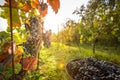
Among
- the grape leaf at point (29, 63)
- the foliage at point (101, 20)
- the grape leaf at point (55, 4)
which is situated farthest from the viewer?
the foliage at point (101, 20)

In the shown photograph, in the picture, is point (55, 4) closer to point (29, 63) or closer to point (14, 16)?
point (14, 16)

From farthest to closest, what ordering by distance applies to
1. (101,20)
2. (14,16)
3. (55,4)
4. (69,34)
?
(69,34) → (101,20) → (14,16) → (55,4)

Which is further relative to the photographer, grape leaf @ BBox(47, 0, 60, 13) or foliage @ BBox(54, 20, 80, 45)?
foliage @ BBox(54, 20, 80, 45)

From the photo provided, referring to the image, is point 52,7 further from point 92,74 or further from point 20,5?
point 92,74

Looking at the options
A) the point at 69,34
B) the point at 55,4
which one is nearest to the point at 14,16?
the point at 55,4

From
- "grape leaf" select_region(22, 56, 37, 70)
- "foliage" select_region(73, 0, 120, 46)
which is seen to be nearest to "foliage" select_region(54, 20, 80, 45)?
"foliage" select_region(73, 0, 120, 46)

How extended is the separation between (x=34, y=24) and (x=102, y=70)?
161 cm

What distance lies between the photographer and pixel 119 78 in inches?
126

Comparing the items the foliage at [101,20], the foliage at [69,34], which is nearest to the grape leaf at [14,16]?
the foliage at [101,20]

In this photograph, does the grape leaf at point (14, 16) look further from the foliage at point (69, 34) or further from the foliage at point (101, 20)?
the foliage at point (69, 34)

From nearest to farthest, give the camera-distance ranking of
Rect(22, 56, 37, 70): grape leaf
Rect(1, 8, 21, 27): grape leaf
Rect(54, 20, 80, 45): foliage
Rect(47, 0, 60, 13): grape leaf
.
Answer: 1. Rect(47, 0, 60, 13): grape leaf
2. Rect(1, 8, 21, 27): grape leaf
3. Rect(22, 56, 37, 70): grape leaf
4. Rect(54, 20, 80, 45): foliage

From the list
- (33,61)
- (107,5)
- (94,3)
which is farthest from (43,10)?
(94,3)

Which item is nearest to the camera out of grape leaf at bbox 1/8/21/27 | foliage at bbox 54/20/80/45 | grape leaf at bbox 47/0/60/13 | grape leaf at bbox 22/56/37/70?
grape leaf at bbox 47/0/60/13

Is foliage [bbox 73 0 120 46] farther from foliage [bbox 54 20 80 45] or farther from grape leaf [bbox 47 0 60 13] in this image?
grape leaf [bbox 47 0 60 13]
